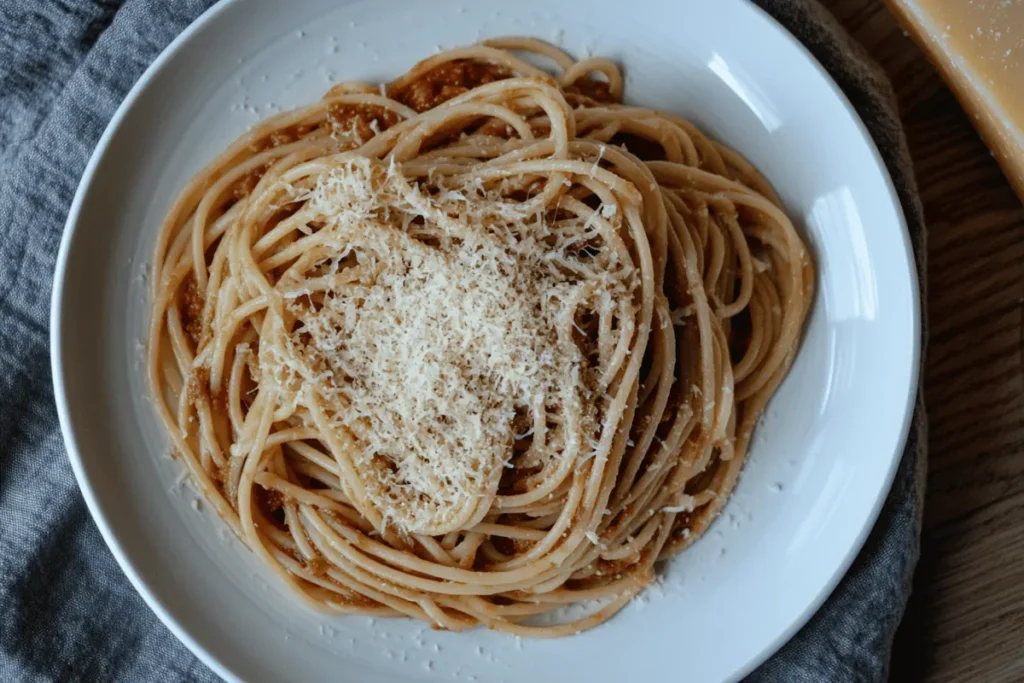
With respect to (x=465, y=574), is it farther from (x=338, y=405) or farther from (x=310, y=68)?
(x=310, y=68)

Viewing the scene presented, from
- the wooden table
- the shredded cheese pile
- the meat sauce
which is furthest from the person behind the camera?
the wooden table

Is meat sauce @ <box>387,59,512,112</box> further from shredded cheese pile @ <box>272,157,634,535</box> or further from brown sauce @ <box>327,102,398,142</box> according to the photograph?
shredded cheese pile @ <box>272,157,634,535</box>

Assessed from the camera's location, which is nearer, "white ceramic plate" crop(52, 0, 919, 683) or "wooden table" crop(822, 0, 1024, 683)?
"white ceramic plate" crop(52, 0, 919, 683)

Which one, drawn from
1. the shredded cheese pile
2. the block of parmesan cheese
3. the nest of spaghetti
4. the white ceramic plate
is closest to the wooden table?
the block of parmesan cheese

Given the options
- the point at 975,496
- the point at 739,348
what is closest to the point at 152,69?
the point at 739,348

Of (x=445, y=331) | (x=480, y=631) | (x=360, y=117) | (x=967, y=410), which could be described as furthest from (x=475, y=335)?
(x=967, y=410)

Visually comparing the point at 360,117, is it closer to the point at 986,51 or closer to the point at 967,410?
the point at 986,51
